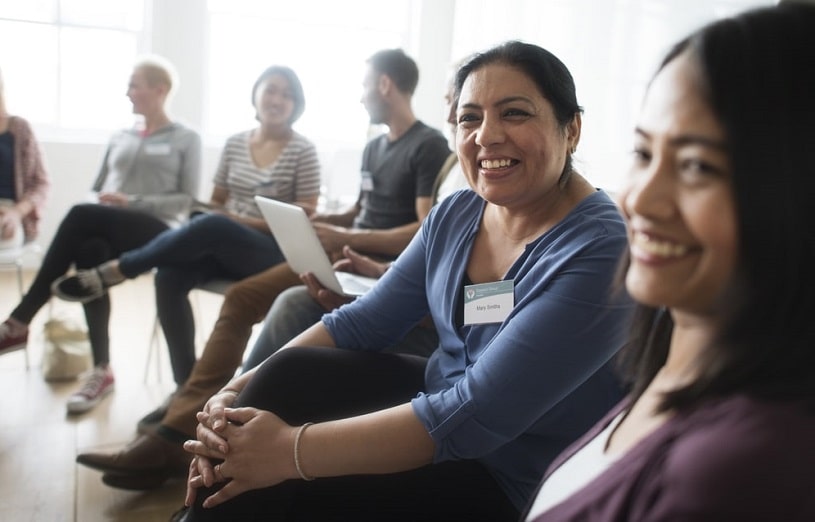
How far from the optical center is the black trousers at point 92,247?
260 centimetres

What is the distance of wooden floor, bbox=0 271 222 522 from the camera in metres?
1.81

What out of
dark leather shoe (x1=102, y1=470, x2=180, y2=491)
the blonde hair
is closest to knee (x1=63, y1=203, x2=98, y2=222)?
the blonde hair

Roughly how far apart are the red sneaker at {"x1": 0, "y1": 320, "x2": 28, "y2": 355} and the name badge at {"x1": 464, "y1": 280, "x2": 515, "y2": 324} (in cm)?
206

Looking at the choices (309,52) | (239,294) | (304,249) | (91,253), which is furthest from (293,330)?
(309,52)

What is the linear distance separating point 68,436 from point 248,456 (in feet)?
4.84

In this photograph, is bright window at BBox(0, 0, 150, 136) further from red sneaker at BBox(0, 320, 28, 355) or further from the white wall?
red sneaker at BBox(0, 320, 28, 355)

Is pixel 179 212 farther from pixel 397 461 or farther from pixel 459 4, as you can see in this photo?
pixel 459 4

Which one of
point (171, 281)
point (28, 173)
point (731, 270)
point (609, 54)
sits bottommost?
point (171, 281)

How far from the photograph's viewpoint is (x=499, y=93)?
1223mm

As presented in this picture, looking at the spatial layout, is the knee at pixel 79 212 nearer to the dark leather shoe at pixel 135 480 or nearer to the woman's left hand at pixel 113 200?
the woman's left hand at pixel 113 200

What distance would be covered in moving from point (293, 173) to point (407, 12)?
301 cm

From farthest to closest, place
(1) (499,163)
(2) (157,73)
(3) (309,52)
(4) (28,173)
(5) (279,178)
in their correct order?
1. (3) (309,52)
2. (2) (157,73)
3. (4) (28,173)
4. (5) (279,178)
5. (1) (499,163)

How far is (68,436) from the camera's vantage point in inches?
87.8

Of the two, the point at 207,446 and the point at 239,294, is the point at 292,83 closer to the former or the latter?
the point at 239,294
